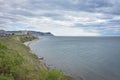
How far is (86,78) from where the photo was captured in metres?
32.3

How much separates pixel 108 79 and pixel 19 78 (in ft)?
58.9

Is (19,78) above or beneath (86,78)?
above

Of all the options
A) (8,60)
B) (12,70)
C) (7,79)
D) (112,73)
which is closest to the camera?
(7,79)

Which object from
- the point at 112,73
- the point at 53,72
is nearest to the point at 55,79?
the point at 53,72

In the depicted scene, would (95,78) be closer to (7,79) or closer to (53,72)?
(53,72)

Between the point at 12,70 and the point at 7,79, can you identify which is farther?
the point at 12,70

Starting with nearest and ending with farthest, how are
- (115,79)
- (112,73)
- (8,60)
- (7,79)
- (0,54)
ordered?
1. (7,79)
2. (8,60)
3. (0,54)
4. (115,79)
5. (112,73)

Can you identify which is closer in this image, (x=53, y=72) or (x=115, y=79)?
(x=53, y=72)

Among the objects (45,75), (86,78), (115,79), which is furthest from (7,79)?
(115,79)

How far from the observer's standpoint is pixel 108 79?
32.4 meters

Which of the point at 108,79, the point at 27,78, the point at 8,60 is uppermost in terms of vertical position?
the point at 8,60

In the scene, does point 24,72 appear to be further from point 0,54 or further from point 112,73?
point 112,73

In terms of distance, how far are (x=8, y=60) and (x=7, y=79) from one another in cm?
451

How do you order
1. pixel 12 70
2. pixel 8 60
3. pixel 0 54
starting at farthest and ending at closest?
pixel 0 54, pixel 8 60, pixel 12 70
